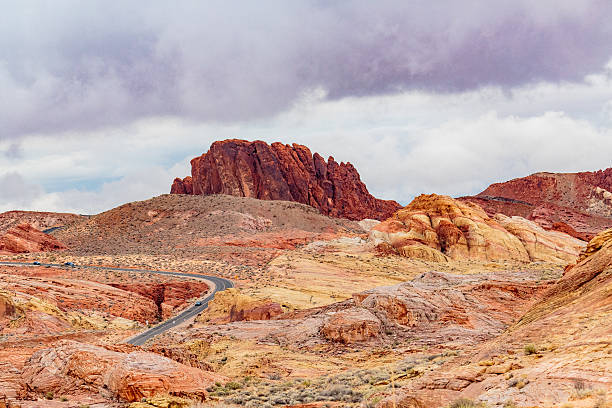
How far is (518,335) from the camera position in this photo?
51.0 feet

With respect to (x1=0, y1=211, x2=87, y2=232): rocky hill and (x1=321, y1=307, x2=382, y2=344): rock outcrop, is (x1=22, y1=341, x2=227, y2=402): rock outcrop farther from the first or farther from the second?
(x1=0, y1=211, x2=87, y2=232): rocky hill

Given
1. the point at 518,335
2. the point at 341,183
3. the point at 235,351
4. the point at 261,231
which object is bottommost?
the point at 235,351

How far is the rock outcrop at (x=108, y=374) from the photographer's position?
15172 millimetres

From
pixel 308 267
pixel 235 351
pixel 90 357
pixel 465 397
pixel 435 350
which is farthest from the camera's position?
pixel 308 267

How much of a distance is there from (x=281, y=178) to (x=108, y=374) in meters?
140

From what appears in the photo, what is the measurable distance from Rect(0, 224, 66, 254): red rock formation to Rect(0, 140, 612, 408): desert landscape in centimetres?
33

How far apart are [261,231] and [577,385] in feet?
321

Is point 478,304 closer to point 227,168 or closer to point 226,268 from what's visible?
point 226,268

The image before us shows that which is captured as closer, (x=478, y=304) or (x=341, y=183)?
(x=478, y=304)

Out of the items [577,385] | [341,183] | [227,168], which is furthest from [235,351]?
[341,183]

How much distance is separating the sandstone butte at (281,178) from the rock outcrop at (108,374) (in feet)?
433

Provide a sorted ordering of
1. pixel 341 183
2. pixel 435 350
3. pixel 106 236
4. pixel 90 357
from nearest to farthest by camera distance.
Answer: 1. pixel 90 357
2. pixel 435 350
3. pixel 106 236
4. pixel 341 183

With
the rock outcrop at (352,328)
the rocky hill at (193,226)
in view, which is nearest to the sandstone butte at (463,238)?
the rocky hill at (193,226)

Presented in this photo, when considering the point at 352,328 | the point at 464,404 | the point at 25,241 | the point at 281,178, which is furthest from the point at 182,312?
the point at 281,178
